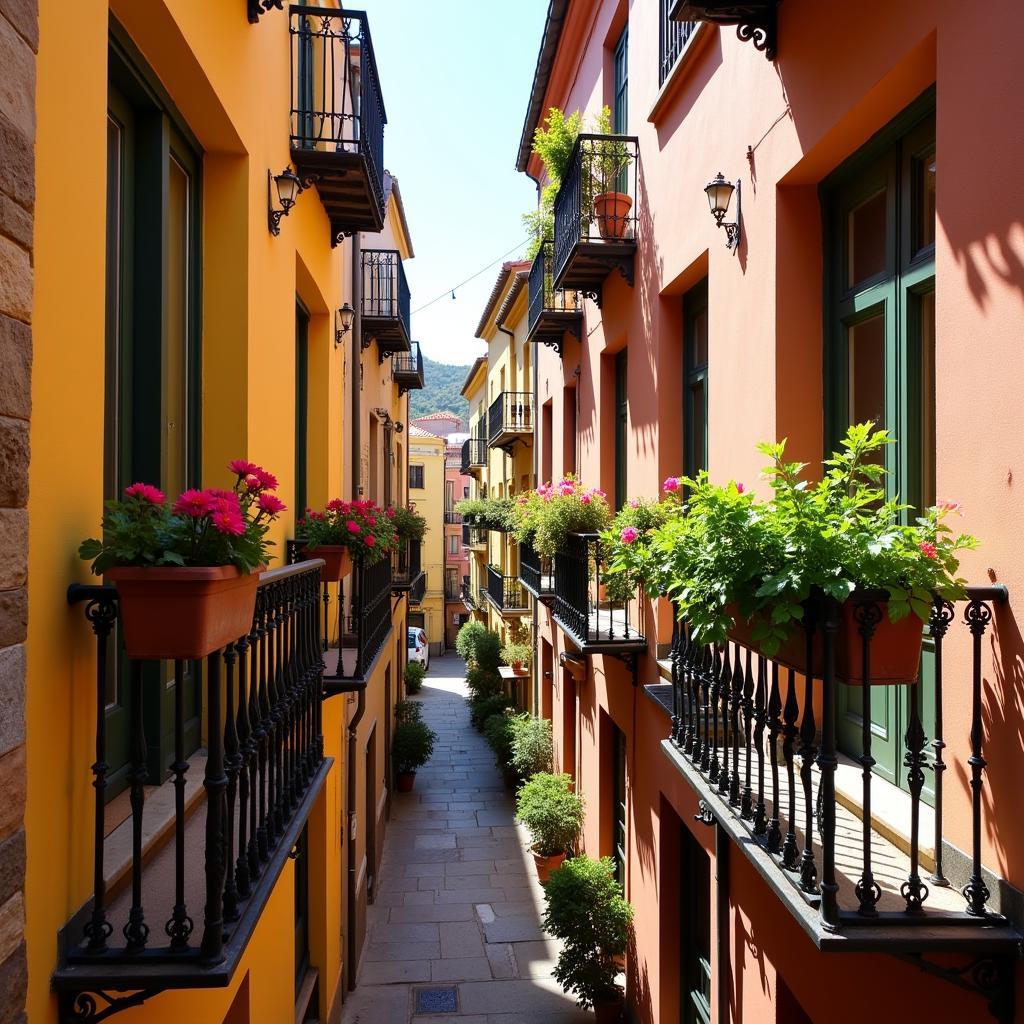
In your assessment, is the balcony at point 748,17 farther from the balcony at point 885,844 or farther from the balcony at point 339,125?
the balcony at point 885,844

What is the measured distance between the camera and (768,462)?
5020 millimetres

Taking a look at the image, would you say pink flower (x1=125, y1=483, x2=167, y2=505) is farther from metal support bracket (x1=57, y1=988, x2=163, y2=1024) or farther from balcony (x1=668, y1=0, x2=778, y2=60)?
balcony (x1=668, y1=0, x2=778, y2=60)

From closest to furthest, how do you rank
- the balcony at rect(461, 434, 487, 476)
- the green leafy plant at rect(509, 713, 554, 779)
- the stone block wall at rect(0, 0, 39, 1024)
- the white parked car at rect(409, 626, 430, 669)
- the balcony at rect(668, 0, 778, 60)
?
the stone block wall at rect(0, 0, 39, 1024), the balcony at rect(668, 0, 778, 60), the green leafy plant at rect(509, 713, 554, 779), the balcony at rect(461, 434, 487, 476), the white parked car at rect(409, 626, 430, 669)

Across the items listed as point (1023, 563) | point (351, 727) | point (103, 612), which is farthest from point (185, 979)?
point (351, 727)

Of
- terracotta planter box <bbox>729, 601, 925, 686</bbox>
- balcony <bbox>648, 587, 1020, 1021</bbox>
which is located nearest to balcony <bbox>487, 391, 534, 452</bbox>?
balcony <bbox>648, 587, 1020, 1021</bbox>

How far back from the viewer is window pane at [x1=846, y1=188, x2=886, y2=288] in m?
4.18

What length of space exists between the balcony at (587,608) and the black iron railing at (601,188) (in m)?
3.21

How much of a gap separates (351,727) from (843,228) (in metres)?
7.10

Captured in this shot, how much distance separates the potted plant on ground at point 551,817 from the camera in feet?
35.2

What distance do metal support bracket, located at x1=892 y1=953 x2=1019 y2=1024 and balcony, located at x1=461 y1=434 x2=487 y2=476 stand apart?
24.4 meters

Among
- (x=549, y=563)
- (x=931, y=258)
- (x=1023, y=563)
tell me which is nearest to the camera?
(x=1023, y=563)

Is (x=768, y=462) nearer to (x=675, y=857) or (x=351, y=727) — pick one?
(x=675, y=857)

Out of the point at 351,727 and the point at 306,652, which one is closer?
the point at 306,652

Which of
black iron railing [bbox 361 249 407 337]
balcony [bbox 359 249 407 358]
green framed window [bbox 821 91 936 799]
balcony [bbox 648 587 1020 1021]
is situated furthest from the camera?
black iron railing [bbox 361 249 407 337]
